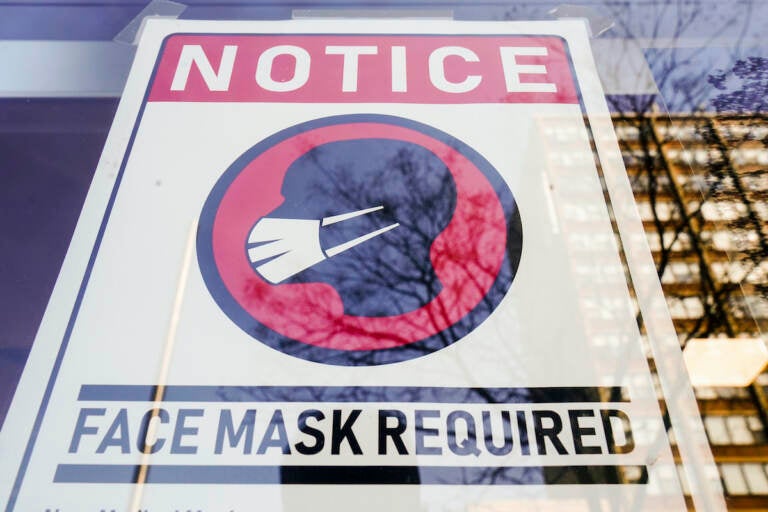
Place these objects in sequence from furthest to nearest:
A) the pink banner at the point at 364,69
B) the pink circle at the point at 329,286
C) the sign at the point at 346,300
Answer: the pink banner at the point at 364,69, the pink circle at the point at 329,286, the sign at the point at 346,300

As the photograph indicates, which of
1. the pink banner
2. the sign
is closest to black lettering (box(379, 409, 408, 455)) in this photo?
the sign

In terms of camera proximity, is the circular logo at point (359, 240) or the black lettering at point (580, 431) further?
the circular logo at point (359, 240)

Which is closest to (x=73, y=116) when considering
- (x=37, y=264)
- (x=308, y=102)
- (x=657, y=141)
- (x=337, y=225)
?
(x=37, y=264)

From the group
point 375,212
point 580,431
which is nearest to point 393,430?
point 580,431

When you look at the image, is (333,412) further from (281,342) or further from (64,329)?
(64,329)

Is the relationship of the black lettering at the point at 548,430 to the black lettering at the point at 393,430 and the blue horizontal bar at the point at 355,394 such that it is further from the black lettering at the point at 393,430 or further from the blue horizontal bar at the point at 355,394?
the black lettering at the point at 393,430

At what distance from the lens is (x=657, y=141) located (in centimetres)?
118

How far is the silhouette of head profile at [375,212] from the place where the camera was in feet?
3.25

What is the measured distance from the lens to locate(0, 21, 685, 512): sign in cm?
83

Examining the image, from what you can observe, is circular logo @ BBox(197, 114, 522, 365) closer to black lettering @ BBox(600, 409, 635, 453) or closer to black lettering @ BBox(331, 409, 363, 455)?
black lettering @ BBox(331, 409, 363, 455)

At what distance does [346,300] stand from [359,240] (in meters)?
0.12

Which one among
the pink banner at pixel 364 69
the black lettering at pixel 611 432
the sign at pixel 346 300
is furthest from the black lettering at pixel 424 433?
the pink banner at pixel 364 69

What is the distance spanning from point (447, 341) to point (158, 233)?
509mm

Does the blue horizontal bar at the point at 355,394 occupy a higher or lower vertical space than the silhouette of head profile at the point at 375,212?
lower
